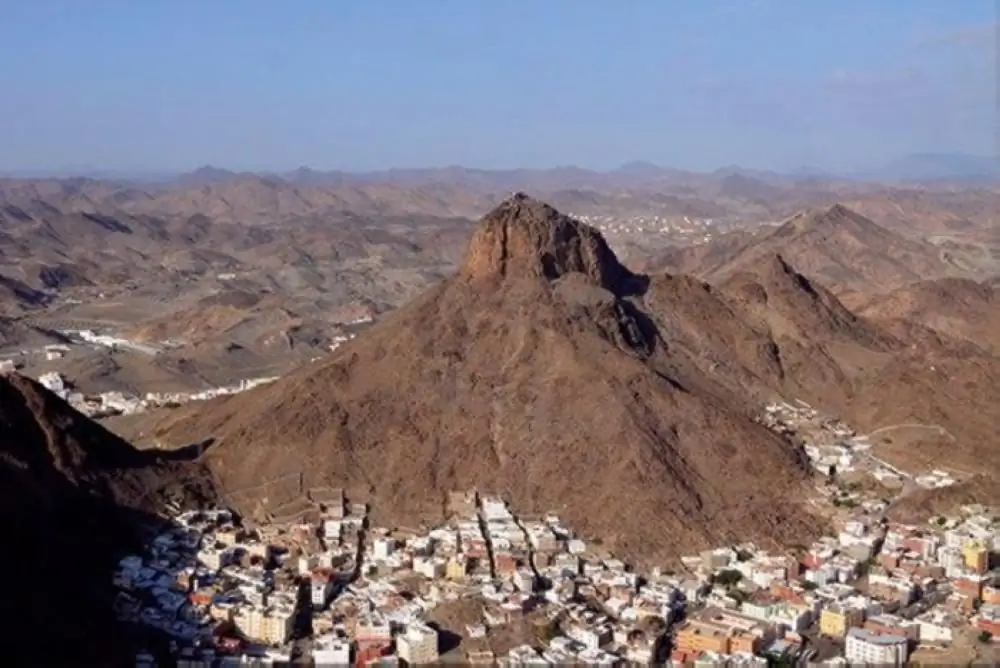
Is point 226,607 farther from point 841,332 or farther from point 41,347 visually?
point 41,347

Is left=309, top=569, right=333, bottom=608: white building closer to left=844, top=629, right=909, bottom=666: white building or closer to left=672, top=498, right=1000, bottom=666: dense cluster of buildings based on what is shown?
left=672, top=498, right=1000, bottom=666: dense cluster of buildings

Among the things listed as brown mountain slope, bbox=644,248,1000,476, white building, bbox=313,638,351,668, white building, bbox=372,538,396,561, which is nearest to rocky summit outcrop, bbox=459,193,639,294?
brown mountain slope, bbox=644,248,1000,476

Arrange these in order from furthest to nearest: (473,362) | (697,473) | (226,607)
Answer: (473,362)
(697,473)
(226,607)

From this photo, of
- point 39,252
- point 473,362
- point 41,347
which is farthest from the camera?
point 39,252

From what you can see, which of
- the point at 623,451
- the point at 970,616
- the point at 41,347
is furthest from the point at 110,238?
the point at 970,616

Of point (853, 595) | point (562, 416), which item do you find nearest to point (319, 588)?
point (562, 416)

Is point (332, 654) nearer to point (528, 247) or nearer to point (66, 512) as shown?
point (66, 512)

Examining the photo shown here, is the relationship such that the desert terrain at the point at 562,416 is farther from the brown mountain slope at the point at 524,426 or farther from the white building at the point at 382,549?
the white building at the point at 382,549
